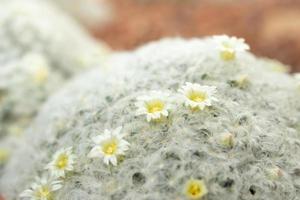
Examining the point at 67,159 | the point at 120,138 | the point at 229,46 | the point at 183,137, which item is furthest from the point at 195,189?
the point at 229,46

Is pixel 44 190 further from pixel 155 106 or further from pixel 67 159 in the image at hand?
pixel 155 106

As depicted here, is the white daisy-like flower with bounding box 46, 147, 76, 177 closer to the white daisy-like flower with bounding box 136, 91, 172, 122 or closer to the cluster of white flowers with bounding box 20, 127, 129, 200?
the cluster of white flowers with bounding box 20, 127, 129, 200

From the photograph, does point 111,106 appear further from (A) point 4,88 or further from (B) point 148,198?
(A) point 4,88

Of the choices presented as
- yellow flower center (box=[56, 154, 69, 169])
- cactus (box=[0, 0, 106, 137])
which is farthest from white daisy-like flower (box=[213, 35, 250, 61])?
cactus (box=[0, 0, 106, 137])

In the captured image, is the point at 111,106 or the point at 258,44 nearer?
the point at 111,106

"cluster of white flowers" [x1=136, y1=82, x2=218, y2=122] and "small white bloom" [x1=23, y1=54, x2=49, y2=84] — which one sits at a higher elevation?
"small white bloom" [x1=23, y1=54, x2=49, y2=84]

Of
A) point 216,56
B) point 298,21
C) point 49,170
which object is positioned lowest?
point 49,170

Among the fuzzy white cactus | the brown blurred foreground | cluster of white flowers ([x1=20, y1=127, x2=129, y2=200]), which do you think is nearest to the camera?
the fuzzy white cactus

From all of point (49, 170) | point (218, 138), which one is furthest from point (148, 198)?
point (49, 170)
